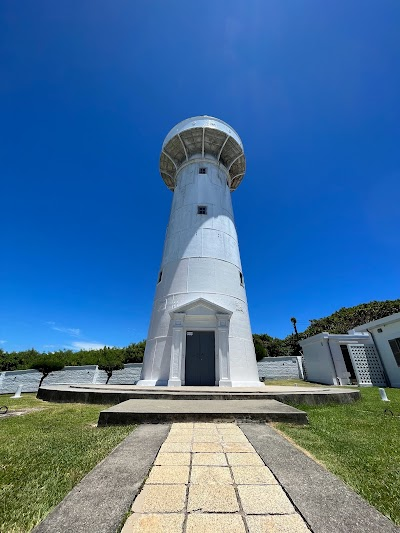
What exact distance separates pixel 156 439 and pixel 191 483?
151 cm

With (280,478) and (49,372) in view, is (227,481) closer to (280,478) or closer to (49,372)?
(280,478)

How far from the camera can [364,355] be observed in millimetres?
17422

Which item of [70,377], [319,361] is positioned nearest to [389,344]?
[319,361]

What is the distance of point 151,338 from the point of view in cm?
1138

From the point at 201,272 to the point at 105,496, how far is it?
1022 cm

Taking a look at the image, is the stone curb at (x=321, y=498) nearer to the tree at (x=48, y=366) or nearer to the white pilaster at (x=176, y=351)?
the white pilaster at (x=176, y=351)

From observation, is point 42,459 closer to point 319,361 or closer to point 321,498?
point 321,498

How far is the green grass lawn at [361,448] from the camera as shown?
2.23 m

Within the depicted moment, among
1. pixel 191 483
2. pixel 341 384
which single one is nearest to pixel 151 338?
pixel 191 483

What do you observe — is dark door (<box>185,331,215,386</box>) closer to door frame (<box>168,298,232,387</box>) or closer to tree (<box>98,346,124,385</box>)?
door frame (<box>168,298,232,387</box>)

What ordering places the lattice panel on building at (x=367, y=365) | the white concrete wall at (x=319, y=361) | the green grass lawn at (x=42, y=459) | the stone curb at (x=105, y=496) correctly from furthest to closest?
the white concrete wall at (x=319, y=361)
the lattice panel on building at (x=367, y=365)
the green grass lawn at (x=42, y=459)
the stone curb at (x=105, y=496)

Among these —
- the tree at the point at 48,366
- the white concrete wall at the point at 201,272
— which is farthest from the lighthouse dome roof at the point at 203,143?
the tree at the point at 48,366

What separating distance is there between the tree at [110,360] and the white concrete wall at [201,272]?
9.65m

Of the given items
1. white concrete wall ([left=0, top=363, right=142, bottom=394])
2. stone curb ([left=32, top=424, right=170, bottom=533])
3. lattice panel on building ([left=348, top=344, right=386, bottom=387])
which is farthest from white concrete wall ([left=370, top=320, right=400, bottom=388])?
stone curb ([left=32, top=424, right=170, bottom=533])
